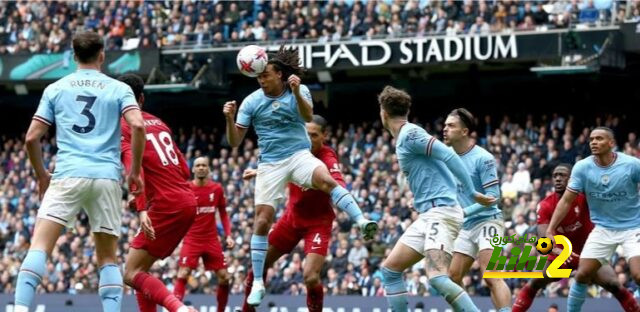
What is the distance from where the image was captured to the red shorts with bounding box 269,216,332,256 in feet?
46.2

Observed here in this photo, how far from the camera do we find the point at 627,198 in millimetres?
14219

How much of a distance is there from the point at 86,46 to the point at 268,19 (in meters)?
21.5

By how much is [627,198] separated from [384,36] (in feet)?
52.7

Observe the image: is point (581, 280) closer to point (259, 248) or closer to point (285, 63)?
point (259, 248)

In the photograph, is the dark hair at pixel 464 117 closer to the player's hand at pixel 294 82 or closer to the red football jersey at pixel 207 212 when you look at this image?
the player's hand at pixel 294 82

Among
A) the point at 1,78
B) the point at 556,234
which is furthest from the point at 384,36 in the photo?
the point at 556,234

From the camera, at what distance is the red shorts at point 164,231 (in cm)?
1254

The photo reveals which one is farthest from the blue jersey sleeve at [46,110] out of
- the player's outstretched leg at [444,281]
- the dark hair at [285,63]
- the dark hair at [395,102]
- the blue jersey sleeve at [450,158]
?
the player's outstretched leg at [444,281]

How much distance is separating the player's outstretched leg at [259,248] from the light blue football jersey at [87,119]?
2.87m

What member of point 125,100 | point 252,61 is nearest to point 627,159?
point 252,61

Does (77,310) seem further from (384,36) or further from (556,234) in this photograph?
(384,36)

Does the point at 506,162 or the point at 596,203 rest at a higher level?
the point at 596,203

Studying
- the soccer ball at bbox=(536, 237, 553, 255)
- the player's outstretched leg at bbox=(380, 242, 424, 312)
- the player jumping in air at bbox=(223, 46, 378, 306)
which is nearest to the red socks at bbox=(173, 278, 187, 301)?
the player jumping in air at bbox=(223, 46, 378, 306)

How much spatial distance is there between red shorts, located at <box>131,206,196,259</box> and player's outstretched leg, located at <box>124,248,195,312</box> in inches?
2.8
